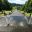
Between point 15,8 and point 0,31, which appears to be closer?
point 0,31

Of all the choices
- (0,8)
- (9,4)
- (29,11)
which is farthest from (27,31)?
(9,4)

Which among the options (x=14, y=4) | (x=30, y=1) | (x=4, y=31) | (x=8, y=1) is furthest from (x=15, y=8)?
(x=4, y=31)

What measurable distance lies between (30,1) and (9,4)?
224 inches

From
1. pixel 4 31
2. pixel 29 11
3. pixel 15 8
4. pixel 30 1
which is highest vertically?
pixel 4 31

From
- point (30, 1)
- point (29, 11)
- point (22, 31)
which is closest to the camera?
point (22, 31)

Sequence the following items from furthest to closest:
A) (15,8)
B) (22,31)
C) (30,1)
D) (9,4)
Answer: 1. (15,8)
2. (9,4)
3. (30,1)
4. (22,31)

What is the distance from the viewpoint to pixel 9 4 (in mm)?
21141

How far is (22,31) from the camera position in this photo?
4.86 metres

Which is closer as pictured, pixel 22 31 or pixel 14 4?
pixel 22 31

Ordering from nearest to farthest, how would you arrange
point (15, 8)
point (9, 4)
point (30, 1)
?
point (30, 1)
point (9, 4)
point (15, 8)

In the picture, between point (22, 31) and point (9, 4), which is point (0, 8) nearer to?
point (9, 4)

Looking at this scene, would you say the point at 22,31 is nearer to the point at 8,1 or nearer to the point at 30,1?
the point at 30,1

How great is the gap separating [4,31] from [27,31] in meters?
1.24

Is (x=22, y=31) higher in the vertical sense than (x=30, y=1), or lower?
higher
